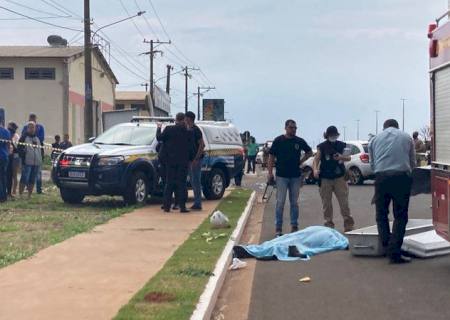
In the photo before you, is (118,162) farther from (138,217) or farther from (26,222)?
(26,222)

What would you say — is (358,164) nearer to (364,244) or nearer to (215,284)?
(364,244)

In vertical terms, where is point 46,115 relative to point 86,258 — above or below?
above

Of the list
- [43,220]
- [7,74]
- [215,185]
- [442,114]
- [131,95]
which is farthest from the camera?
[131,95]

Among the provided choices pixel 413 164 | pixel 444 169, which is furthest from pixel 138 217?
pixel 444 169

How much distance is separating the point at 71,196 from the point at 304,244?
312 inches

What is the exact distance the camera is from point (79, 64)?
162ft

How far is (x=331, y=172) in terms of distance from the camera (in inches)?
545

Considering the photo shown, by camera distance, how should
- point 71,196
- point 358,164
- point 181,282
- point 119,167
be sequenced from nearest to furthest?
1. point 181,282
2. point 119,167
3. point 71,196
4. point 358,164

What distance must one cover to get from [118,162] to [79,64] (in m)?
33.1

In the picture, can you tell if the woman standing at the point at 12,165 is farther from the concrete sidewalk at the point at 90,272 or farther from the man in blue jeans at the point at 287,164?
the man in blue jeans at the point at 287,164

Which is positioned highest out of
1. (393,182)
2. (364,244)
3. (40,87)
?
Answer: (40,87)

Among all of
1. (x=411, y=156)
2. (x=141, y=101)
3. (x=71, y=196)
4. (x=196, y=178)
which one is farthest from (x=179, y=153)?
(x=141, y=101)

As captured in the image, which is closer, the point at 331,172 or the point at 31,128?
the point at 331,172

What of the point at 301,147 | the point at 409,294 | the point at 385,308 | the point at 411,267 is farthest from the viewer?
the point at 301,147
